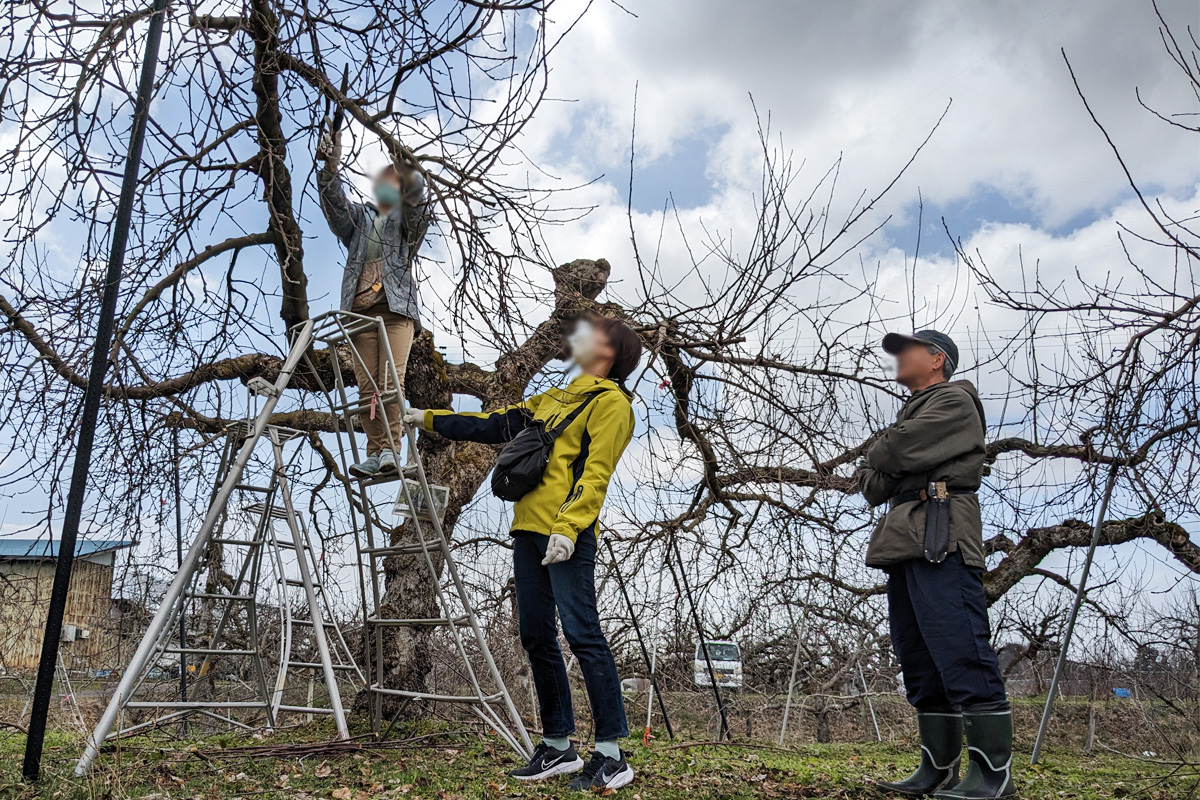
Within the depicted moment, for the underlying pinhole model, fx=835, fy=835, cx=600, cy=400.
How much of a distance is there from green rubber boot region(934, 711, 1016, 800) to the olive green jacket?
0.50 metres

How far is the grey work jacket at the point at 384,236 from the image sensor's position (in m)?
3.36

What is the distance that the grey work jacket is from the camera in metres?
3.36

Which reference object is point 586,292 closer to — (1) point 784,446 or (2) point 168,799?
(1) point 784,446

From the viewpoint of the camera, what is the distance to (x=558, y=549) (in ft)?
8.93

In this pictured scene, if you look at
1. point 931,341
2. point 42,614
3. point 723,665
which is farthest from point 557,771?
point 723,665

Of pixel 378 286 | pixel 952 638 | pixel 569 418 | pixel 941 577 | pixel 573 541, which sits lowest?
pixel 952 638

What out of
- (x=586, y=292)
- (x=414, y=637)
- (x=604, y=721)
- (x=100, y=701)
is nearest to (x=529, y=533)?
(x=604, y=721)

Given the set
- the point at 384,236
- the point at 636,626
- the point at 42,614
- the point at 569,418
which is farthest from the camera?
the point at 636,626

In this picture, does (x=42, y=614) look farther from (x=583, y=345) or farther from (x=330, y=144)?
(x=583, y=345)

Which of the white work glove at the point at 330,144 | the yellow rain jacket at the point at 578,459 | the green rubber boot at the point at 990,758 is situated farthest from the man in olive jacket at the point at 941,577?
the white work glove at the point at 330,144

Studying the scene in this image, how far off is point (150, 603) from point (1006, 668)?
24.4ft

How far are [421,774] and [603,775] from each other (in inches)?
27.8

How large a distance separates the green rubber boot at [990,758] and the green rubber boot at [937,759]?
0.21 meters

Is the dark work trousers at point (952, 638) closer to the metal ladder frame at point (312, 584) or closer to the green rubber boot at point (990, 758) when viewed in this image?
the green rubber boot at point (990, 758)
